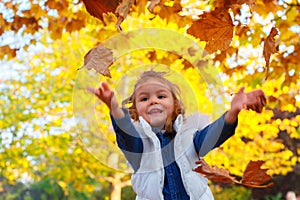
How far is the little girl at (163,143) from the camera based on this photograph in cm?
164

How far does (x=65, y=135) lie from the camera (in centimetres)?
680

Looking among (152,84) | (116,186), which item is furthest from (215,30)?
(116,186)

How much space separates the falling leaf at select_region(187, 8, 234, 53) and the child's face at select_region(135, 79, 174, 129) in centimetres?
27

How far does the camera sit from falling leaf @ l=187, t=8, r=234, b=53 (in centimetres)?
141

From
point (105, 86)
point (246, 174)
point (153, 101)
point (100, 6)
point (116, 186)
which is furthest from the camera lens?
point (116, 186)

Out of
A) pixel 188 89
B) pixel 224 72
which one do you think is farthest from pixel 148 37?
pixel 224 72

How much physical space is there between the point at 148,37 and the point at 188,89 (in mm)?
275

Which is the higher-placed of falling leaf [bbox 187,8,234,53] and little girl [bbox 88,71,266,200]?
Result: falling leaf [bbox 187,8,234,53]

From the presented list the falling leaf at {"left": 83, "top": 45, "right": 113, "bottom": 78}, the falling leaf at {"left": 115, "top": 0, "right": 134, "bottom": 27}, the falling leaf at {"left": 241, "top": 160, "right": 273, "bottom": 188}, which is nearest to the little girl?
the falling leaf at {"left": 241, "top": 160, "right": 273, "bottom": 188}

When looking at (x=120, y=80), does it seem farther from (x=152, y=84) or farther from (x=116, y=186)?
(x=116, y=186)

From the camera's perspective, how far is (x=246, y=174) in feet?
4.59

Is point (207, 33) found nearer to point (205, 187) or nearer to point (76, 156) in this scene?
point (205, 187)

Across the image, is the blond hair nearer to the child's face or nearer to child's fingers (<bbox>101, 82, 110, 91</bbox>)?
the child's face

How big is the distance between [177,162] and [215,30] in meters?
0.52
